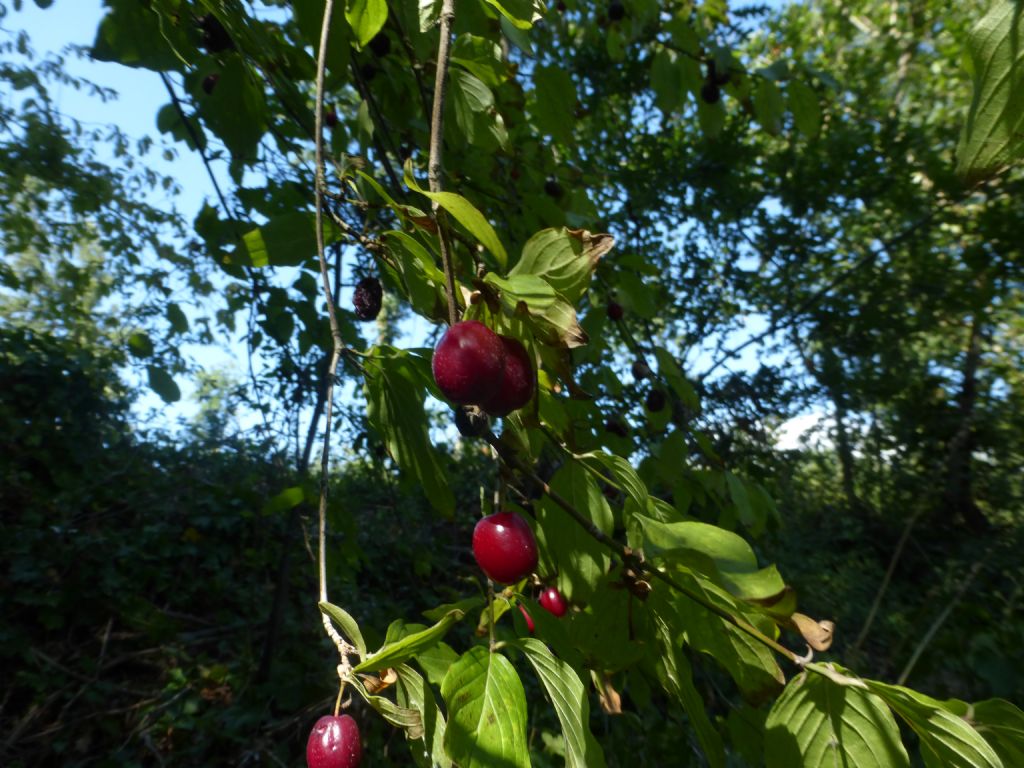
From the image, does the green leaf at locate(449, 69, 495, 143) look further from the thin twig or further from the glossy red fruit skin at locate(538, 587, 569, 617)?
the thin twig

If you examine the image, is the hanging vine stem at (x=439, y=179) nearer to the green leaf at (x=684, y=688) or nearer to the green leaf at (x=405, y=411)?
the green leaf at (x=405, y=411)

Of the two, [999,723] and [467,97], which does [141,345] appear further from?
[999,723]

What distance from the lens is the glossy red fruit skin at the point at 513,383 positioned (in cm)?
66

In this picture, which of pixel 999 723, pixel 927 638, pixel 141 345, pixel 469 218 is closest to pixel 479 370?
pixel 469 218

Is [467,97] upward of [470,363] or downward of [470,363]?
upward

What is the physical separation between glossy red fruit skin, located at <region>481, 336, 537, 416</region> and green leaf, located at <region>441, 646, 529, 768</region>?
0.91 ft

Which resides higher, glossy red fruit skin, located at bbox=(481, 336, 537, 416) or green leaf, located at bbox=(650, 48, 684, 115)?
green leaf, located at bbox=(650, 48, 684, 115)

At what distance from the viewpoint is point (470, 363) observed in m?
0.62

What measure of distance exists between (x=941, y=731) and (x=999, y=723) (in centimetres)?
10

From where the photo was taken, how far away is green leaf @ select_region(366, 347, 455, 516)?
91 cm

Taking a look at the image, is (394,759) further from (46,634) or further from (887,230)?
(887,230)

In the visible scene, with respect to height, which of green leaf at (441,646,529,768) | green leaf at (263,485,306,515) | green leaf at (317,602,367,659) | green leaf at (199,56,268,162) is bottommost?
green leaf at (441,646,529,768)

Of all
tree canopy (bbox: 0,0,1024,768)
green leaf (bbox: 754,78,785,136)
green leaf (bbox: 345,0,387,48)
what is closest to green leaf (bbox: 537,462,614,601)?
tree canopy (bbox: 0,0,1024,768)

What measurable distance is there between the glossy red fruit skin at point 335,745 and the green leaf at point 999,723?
63 centimetres
